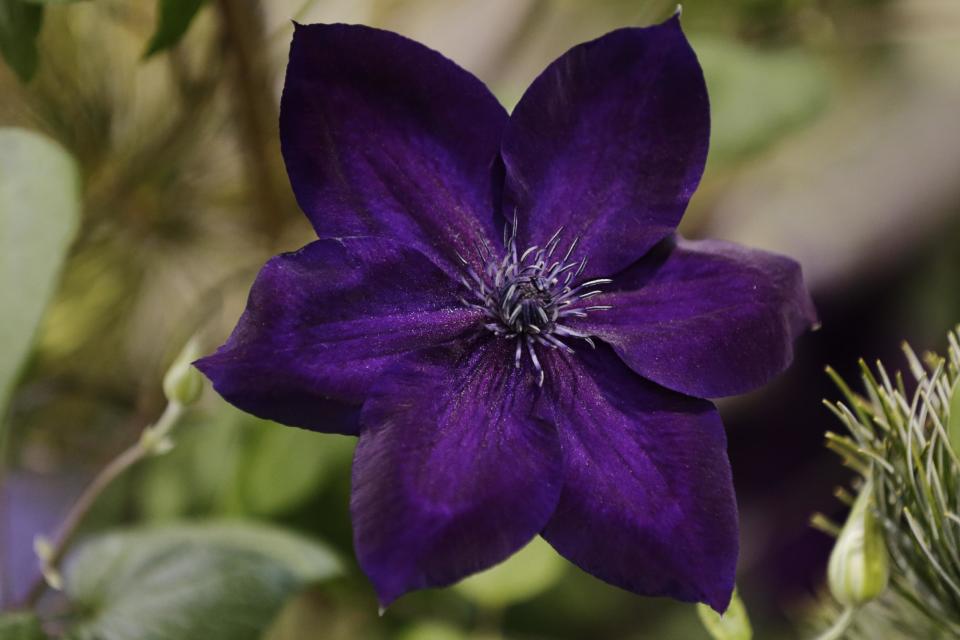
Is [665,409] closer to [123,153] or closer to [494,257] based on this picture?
[494,257]

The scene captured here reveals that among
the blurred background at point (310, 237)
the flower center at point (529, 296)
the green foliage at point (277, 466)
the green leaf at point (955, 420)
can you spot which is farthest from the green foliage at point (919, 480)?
the green foliage at point (277, 466)

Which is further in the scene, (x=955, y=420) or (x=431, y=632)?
(x=431, y=632)

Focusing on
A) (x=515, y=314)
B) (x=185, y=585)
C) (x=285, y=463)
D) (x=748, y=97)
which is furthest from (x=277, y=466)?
(x=748, y=97)

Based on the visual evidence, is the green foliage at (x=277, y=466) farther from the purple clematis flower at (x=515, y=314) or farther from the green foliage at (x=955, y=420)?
the green foliage at (x=955, y=420)

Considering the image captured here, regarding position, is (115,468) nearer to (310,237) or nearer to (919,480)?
(919,480)

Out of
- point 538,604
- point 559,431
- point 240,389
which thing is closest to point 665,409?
point 559,431
